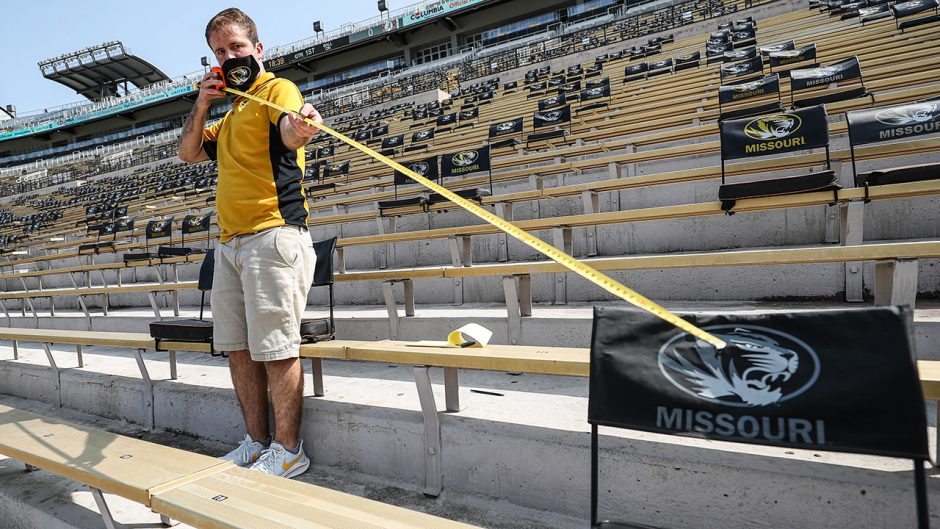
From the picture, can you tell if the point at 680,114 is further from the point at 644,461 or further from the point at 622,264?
the point at 644,461

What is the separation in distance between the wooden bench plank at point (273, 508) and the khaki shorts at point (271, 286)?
1.47 feet

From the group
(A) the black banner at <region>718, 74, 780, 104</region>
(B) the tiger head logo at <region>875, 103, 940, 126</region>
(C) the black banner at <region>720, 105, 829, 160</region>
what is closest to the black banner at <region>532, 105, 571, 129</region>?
(A) the black banner at <region>718, 74, 780, 104</region>

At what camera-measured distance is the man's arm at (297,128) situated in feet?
5.06

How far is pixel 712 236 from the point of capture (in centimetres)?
316

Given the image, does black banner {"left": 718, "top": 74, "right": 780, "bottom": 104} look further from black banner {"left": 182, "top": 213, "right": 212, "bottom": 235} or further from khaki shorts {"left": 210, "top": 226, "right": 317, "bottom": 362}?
black banner {"left": 182, "top": 213, "right": 212, "bottom": 235}

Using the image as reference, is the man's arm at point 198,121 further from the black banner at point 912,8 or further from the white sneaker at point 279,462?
the black banner at point 912,8

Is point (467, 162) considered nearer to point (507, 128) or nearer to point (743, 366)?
point (507, 128)

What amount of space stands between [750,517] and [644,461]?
Result: 268mm

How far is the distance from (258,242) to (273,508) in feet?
2.86

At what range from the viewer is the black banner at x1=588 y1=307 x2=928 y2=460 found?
80cm

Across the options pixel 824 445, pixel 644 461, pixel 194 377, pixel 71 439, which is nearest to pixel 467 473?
pixel 644 461

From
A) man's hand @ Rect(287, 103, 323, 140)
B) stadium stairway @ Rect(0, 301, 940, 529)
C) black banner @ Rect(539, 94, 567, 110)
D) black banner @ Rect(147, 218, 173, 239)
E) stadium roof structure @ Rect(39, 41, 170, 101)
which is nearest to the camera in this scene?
stadium stairway @ Rect(0, 301, 940, 529)

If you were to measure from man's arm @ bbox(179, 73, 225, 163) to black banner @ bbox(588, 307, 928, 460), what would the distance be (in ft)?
4.95

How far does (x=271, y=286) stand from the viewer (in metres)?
1.67
